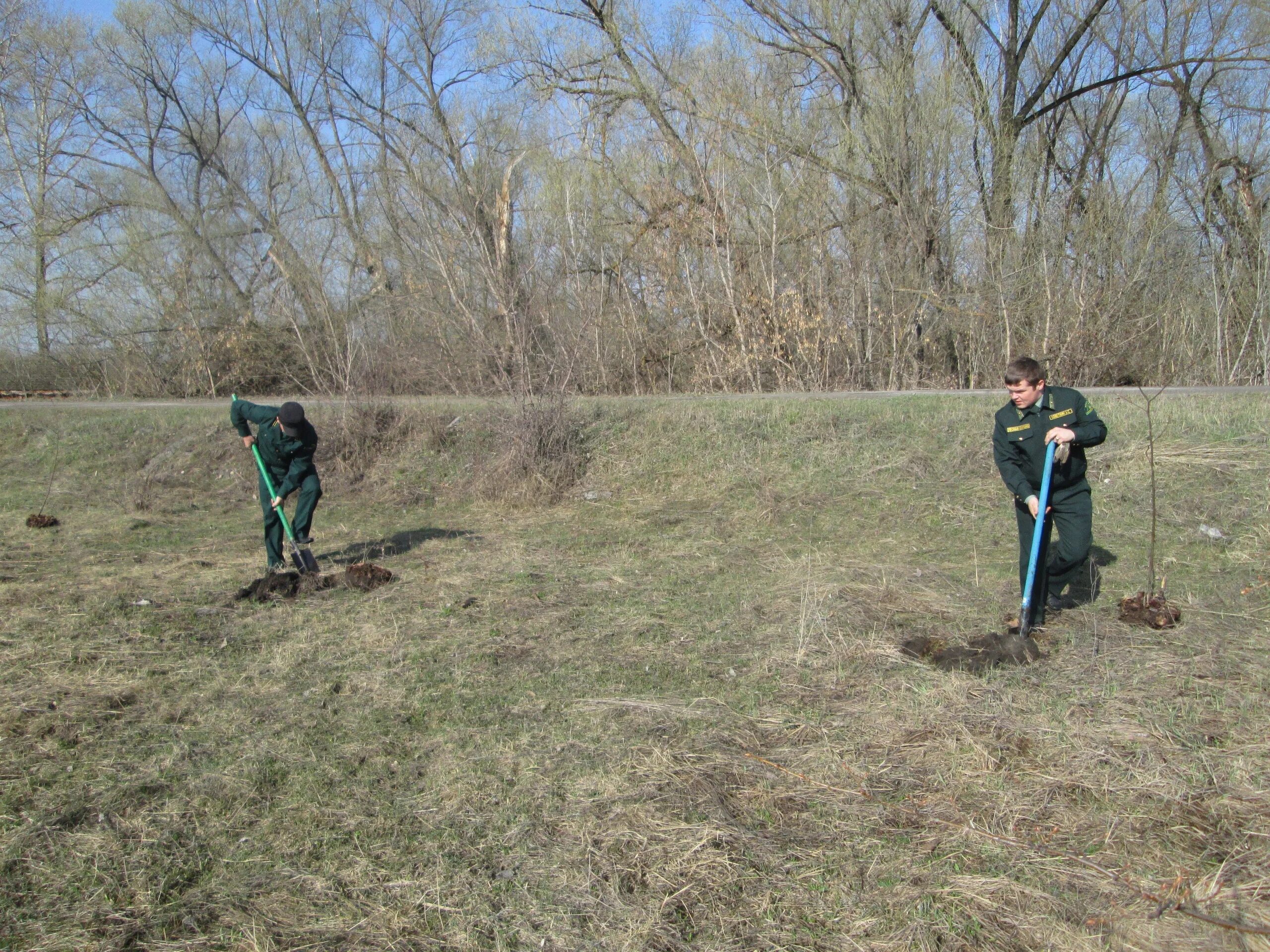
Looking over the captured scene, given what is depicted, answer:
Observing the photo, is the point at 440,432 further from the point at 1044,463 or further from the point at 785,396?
the point at 1044,463

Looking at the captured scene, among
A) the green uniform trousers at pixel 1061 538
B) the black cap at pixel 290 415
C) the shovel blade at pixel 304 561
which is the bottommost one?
the shovel blade at pixel 304 561

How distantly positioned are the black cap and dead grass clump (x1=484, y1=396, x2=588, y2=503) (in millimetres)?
Result: 3943

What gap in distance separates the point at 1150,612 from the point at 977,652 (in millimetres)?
1392

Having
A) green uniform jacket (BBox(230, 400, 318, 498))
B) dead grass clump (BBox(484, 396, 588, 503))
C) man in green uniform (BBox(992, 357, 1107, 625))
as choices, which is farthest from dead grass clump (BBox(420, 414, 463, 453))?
man in green uniform (BBox(992, 357, 1107, 625))

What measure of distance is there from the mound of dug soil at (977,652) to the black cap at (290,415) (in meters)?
5.13

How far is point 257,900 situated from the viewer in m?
3.32

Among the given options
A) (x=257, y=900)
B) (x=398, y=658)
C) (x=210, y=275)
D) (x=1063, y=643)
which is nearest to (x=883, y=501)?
(x=1063, y=643)

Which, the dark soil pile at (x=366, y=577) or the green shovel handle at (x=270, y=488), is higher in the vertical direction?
the green shovel handle at (x=270, y=488)

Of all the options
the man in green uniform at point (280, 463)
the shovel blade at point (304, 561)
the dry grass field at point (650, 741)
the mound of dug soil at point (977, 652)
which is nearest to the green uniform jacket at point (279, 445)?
the man in green uniform at point (280, 463)

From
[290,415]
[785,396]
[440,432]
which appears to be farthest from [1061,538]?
[440,432]

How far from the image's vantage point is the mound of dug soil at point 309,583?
7293 millimetres

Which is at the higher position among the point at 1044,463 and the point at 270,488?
the point at 1044,463

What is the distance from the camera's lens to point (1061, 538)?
5.88m

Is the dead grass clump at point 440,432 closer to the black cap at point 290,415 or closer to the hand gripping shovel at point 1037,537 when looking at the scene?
the black cap at point 290,415
